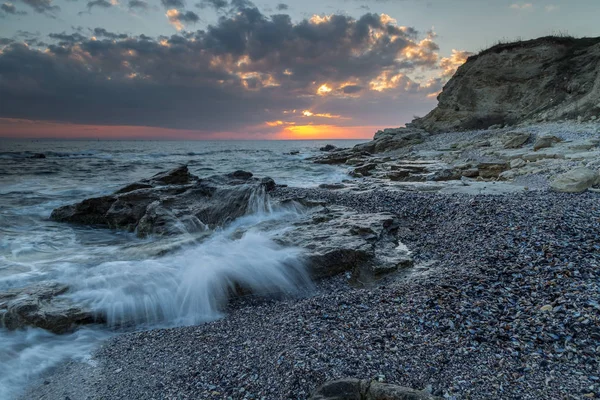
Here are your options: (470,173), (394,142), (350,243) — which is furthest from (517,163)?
(394,142)

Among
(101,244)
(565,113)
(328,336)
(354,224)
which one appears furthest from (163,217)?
(565,113)

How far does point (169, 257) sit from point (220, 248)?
100 centimetres

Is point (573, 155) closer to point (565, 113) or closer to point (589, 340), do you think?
point (589, 340)

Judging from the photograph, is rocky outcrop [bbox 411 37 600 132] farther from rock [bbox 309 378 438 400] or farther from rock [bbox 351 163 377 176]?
rock [bbox 309 378 438 400]

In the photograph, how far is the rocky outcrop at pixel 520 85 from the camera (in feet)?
80.2

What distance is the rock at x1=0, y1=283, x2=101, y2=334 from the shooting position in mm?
4469

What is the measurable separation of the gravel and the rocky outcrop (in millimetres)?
22337

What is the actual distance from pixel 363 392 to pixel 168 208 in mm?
8098

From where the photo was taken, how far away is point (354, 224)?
6.85 meters

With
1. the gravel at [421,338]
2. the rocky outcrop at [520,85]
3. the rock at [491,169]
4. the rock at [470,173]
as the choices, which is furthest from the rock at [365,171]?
the rocky outcrop at [520,85]

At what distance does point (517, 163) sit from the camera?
39.7ft

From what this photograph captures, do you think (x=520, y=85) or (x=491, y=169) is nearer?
(x=491, y=169)

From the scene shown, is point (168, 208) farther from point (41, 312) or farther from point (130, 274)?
point (41, 312)

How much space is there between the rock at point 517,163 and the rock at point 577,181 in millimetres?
4304
